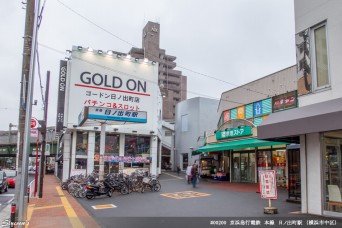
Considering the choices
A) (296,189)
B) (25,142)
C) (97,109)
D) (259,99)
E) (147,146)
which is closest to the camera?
(25,142)

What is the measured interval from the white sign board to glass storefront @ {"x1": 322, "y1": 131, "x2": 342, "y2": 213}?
21.5 meters

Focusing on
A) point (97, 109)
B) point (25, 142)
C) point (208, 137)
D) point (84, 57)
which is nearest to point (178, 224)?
point (25, 142)

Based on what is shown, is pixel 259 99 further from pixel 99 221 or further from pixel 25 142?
pixel 25 142

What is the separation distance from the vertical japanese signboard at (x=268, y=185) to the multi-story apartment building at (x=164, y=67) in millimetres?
72512

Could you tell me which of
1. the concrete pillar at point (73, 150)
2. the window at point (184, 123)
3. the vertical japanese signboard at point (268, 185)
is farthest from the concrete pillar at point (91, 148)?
the vertical japanese signboard at point (268, 185)

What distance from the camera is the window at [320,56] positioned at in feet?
35.5

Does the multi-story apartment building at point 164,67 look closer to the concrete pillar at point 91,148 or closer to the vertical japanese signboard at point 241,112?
the concrete pillar at point 91,148

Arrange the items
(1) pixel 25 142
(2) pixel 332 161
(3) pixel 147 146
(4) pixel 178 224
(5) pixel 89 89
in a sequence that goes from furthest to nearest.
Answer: (3) pixel 147 146 < (5) pixel 89 89 < (2) pixel 332 161 < (4) pixel 178 224 < (1) pixel 25 142

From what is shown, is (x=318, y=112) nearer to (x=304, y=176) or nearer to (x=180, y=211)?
(x=304, y=176)

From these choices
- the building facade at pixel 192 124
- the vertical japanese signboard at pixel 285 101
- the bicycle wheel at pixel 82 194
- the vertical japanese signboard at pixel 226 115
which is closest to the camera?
the bicycle wheel at pixel 82 194

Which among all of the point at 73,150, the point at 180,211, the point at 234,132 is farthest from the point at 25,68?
the point at 73,150

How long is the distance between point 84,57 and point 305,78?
77.6 feet

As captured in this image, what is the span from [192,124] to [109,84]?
16.5 metres

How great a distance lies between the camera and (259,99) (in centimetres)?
2642
